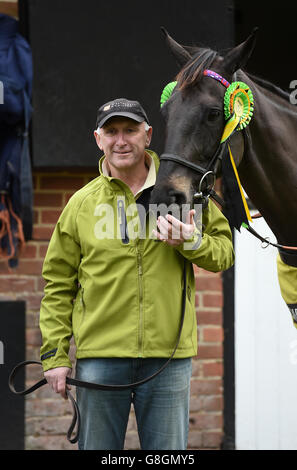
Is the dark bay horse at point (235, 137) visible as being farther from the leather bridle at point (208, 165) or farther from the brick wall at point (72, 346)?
the brick wall at point (72, 346)

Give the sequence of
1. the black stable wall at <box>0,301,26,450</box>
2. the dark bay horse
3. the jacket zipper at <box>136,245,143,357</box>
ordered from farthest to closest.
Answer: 1. the black stable wall at <box>0,301,26,450</box>
2. the jacket zipper at <box>136,245,143,357</box>
3. the dark bay horse

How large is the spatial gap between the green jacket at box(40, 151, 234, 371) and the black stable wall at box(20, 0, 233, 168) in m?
1.48

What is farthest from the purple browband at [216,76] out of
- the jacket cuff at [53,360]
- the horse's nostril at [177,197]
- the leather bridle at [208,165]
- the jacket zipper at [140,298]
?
the jacket cuff at [53,360]

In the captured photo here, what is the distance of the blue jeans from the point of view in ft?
8.05

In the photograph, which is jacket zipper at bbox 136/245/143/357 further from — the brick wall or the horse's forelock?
the brick wall

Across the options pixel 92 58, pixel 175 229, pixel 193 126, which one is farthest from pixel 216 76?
pixel 92 58

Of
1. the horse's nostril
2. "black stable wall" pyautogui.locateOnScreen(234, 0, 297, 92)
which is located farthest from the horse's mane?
"black stable wall" pyautogui.locateOnScreen(234, 0, 297, 92)

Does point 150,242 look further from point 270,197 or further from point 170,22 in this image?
point 170,22

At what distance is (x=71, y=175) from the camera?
167 inches

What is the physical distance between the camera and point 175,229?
2.23 m

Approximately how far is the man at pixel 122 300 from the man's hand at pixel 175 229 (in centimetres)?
12

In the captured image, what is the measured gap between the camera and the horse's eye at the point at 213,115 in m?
2.38

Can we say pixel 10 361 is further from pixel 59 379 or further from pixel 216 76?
pixel 216 76

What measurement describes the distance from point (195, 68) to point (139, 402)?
4.11 feet
